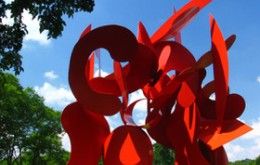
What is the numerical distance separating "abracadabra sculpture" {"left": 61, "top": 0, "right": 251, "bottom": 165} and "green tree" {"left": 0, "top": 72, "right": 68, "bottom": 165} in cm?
2744

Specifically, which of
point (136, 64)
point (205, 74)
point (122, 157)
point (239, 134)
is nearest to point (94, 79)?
point (136, 64)

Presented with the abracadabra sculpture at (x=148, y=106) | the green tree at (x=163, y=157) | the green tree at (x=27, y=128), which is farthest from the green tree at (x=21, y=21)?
the green tree at (x=163, y=157)

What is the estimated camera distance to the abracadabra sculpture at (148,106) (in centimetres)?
504

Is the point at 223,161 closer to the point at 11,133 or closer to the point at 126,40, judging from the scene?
the point at 126,40

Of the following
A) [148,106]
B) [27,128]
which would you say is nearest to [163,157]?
[27,128]

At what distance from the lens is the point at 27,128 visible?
36.7 m

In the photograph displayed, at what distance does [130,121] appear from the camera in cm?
527

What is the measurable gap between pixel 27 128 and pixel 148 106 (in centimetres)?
3232

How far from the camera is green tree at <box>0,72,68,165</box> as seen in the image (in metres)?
33.3

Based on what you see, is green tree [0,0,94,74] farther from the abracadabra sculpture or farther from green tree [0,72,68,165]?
green tree [0,72,68,165]

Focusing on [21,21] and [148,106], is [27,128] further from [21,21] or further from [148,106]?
[148,106]

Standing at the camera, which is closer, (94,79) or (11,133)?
(94,79)

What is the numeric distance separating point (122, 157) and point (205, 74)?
1.42 meters

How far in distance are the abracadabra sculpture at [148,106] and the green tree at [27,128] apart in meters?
27.4
